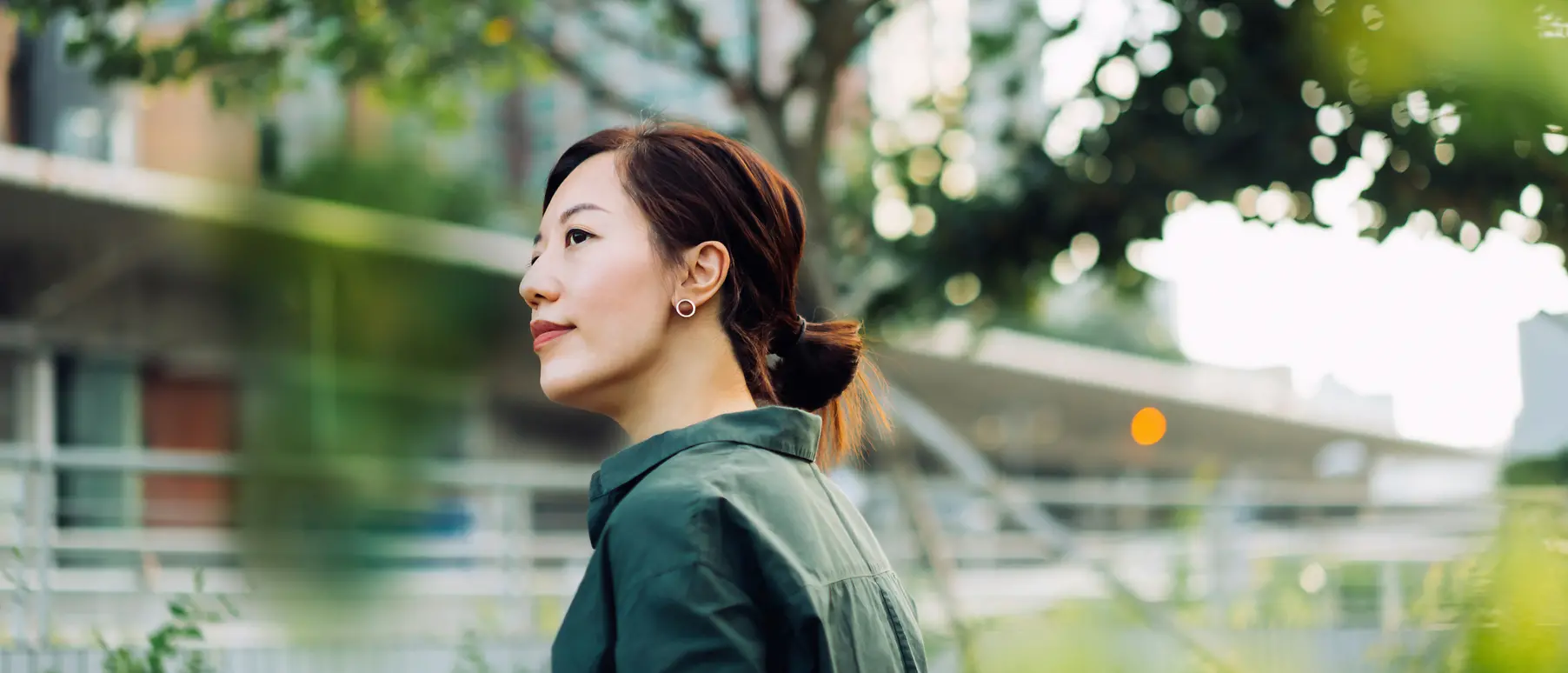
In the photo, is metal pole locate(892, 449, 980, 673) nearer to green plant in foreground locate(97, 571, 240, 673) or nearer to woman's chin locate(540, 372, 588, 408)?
green plant in foreground locate(97, 571, 240, 673)

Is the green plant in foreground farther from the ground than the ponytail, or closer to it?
closer to it

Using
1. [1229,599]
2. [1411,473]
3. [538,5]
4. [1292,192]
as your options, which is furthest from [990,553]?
[1411,473]

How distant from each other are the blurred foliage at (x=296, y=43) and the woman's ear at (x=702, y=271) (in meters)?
4.41

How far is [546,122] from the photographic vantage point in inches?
691

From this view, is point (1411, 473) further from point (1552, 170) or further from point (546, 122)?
point (1552, 170)

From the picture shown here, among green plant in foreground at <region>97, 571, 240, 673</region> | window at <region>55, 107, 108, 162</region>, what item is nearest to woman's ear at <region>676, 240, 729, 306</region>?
green plant in foreground at <region>97, 571, 240, 673</region>

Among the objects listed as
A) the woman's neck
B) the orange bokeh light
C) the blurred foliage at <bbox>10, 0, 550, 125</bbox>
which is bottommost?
the woman's neck

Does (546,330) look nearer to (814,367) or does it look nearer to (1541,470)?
(814,367)

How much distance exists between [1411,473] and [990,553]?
66.8 feet

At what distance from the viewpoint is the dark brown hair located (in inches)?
60.7

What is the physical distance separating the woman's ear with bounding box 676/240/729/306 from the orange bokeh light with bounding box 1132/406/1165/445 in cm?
2481

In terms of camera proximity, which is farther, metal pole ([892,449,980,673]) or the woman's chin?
metal pole ([892,449,980,673])

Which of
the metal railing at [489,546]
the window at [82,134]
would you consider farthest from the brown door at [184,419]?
the window at [82,134]

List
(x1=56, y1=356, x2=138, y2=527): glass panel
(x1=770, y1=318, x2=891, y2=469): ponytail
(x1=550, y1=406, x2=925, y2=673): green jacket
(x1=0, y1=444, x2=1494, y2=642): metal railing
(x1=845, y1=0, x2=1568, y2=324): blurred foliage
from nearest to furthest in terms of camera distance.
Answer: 1. (x1=550, y1=406, x2=925, y2=673): green jacket
2. (x1=770, y1=318, x2=891, y2=469): ponytail
3. (x1=845, y1=0, x2=1568, y2=324): blurred foliage
4. (x1=0, y1=444, x2=1494, y2=642): metal railing
5. (x1=56, y1=356, x2=138, y2=527): glass panel
